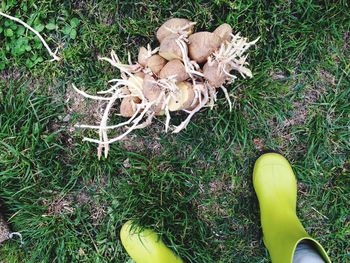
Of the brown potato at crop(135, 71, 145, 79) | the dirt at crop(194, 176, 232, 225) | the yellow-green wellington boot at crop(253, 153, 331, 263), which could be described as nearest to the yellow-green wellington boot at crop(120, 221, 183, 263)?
the dirt at crop(194, 176, 232, 225)

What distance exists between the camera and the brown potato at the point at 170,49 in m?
2.11

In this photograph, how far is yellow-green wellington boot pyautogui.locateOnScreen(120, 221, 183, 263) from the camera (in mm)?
2592

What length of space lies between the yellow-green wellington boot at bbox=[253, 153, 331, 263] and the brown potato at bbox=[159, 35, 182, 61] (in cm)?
82

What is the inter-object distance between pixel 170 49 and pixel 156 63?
4.1 inches

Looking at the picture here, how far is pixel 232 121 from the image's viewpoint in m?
2.57

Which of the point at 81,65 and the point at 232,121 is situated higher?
the point at 81,65

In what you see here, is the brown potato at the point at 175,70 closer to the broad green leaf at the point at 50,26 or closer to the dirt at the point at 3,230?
the broad green leaf at the point at 50,26

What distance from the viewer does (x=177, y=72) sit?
2.10 metres

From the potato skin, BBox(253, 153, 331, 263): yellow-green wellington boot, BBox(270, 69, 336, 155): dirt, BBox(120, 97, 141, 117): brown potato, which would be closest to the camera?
the potato skin

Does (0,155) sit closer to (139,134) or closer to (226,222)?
(139,134)

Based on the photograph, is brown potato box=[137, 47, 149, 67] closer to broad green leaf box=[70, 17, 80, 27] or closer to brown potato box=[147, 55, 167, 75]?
brown potato box=[147, 55, 167, 75]

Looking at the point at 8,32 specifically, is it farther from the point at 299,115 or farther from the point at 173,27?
the point at 299,115

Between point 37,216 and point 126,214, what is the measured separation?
0.49 metres

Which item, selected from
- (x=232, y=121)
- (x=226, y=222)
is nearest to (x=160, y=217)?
(x=226, y=222)
